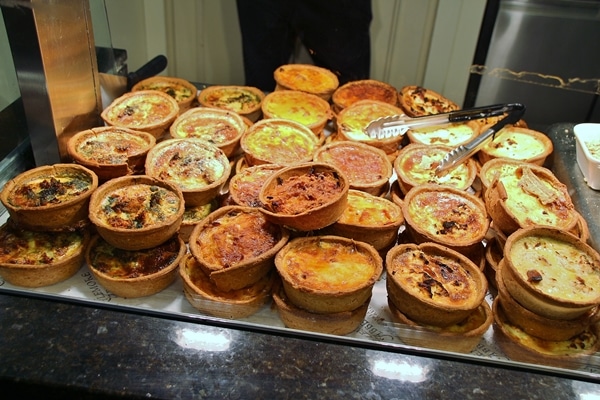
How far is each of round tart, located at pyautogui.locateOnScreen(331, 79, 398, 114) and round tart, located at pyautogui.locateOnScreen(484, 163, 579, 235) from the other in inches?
33.1

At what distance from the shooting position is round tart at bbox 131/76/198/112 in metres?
2.75

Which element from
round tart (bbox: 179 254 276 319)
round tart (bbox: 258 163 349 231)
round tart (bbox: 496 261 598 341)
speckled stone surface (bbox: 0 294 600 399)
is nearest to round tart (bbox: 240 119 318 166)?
round tart (bbox: 258 163 349 231)

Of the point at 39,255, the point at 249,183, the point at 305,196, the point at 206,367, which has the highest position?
the point at 305,196

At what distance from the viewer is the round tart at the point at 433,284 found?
5.48ft

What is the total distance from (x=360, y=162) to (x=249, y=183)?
1.67ft

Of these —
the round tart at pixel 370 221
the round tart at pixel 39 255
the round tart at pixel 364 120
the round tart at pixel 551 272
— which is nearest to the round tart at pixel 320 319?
the round tart at pixel 370 221

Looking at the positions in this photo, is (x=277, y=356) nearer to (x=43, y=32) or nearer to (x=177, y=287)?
(x=177, y=287)

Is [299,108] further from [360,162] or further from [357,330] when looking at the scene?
[357,330]

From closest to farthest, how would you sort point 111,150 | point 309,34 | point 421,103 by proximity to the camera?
point 111,150
point 421,103
point 309,34

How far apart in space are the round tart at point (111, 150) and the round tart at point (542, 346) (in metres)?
1.44

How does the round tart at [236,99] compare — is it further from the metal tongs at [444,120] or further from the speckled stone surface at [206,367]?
the speckled stone surface at [206,367]

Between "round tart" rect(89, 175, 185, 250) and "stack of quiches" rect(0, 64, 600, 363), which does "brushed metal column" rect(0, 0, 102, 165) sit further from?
"round tart" rect(89, 175, 185, 250)

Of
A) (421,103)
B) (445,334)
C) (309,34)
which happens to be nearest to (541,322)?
(445,334)

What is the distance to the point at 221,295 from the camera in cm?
177
